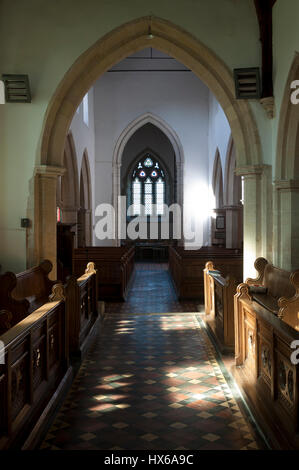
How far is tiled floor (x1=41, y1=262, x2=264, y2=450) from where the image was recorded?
10.4 ft

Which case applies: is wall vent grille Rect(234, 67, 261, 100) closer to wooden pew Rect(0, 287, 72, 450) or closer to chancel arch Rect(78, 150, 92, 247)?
wooden pew Rect(0, 287, 72, 450)

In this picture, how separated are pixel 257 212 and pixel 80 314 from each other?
11.0ft

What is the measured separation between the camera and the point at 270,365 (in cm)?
328

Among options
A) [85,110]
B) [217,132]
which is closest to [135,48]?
[85,110]

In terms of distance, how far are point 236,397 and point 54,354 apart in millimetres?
1645

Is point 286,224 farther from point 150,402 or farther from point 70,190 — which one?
point 70,190

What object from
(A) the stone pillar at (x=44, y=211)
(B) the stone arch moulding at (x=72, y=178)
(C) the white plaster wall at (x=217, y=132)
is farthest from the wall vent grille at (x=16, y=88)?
(C) the white plaster wall at (x=217, y=132)

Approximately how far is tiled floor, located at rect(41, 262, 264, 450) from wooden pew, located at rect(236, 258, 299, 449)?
0.68 ft

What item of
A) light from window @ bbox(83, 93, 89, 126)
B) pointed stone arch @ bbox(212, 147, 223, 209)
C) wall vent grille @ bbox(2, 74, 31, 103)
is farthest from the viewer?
pointed stone arch @ bbox(212, 147, 223, 209)

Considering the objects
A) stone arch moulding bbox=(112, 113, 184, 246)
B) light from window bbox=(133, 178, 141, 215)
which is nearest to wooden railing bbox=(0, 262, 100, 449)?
stone arch moulding bbox=(112, 113, 184, 246)

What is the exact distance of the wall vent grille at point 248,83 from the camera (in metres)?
7.03
